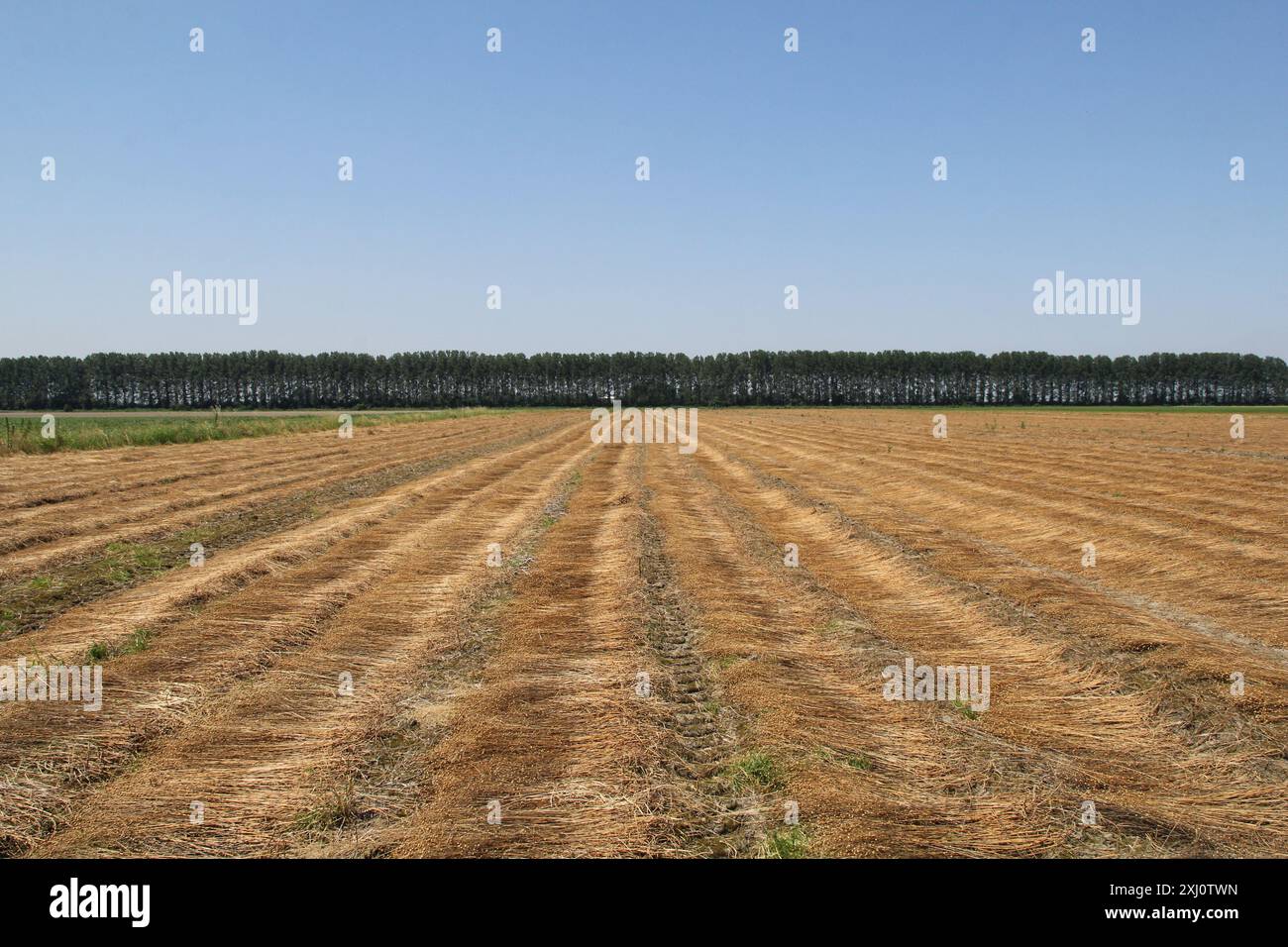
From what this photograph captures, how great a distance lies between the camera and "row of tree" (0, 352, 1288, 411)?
500 ft

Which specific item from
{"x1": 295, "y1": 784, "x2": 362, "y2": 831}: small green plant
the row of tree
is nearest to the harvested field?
{"x1": 295, "y1": 784, "x2": 362, "y2": 831}: small green plant

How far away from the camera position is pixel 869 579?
1082 cm

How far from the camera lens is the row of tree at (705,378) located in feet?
500

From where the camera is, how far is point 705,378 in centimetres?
16425

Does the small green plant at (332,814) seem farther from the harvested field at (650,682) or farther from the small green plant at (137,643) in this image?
the small green plant at (137,643)

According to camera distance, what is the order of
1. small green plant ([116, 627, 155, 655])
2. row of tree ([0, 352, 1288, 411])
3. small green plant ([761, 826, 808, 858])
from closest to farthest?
small green plant ([761, 826, 808, 858]) → small green plant ([116, 627, 155, 655]) → row of tree ([0, 352, 1288, 411])

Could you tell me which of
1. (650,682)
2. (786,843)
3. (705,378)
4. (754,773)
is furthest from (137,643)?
(705,378)

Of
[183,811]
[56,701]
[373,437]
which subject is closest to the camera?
[183,811]

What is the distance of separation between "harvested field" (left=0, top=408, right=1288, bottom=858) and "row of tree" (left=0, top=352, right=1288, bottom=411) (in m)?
142

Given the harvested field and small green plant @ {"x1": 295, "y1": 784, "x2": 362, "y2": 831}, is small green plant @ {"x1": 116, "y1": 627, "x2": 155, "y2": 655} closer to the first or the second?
the harvested field
